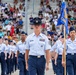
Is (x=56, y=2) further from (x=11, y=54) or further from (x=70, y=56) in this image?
(x=70, y=56)

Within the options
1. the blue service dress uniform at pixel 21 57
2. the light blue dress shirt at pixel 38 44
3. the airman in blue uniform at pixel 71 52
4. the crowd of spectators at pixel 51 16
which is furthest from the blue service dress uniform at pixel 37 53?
the crowd of spectators at pixel 51 16

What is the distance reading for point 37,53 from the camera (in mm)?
10656

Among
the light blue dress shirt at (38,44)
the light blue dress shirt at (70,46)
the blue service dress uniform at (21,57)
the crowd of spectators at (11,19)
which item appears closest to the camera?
the light blue dress shirt at (38,44)

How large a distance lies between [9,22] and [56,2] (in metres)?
6.98

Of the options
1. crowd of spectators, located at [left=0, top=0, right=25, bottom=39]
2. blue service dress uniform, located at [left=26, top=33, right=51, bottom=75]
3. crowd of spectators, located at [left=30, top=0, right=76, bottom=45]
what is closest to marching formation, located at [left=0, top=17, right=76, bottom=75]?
blue service dress uniform, located at [left=26, top=33, right=51, bottom=75]

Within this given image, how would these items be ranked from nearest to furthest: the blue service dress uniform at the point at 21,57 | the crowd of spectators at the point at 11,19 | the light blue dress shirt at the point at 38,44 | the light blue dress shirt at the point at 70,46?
the light blue dress shirt at the point at 38,44
the light blue dress shirt at the point at 70,46
the blue service dress uniform at the point at 21,57
the crowd of spectators at the point at 11,19

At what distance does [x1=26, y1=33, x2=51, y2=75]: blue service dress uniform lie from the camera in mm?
10625

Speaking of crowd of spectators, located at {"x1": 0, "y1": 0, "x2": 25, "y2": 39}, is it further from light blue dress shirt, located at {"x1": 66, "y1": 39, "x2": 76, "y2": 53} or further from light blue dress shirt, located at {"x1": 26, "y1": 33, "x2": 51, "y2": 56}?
light blue dress shirt, located at {"x1": 26, "y1": 33, "x2": 51, "y2": 56}

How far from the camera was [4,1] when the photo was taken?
40.0 m

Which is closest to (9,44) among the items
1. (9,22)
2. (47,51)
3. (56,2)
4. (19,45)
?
(19,45)

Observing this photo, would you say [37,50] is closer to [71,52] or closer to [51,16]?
[71,52]

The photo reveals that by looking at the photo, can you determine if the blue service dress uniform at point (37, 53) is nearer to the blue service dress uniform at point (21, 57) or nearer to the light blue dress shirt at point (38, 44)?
the light blue dress shirt at point (38, 44)


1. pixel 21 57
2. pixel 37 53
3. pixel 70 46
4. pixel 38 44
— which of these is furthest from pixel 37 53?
pixel 21 57

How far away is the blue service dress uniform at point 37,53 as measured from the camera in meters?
10.6
